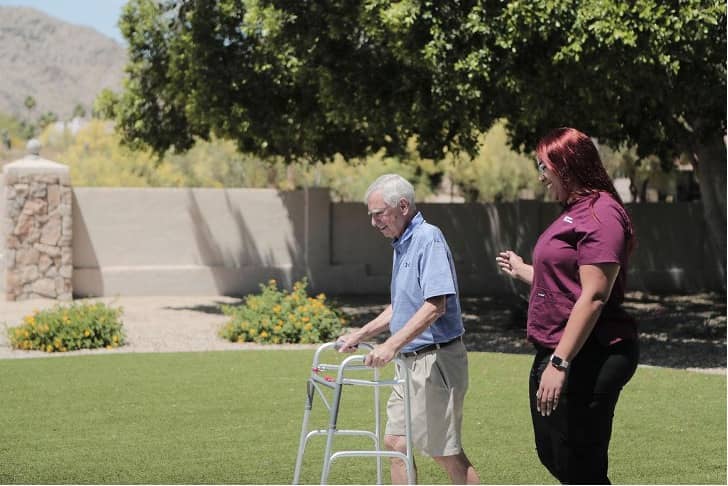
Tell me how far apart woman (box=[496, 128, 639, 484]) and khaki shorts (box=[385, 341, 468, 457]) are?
71 cm

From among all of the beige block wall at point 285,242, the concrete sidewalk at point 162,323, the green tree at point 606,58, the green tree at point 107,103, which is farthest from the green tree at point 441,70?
the concrete sidewalk at point 162,323

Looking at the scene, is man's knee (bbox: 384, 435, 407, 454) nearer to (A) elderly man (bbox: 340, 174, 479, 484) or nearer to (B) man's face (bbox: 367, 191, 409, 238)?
(A) elderly man (bbox: 340, 174, 479, 484)

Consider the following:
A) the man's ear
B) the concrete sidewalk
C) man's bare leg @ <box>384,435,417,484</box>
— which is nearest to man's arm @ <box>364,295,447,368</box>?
the man's ear

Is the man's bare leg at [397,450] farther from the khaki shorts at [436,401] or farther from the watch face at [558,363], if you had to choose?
the watch face at [558,363]

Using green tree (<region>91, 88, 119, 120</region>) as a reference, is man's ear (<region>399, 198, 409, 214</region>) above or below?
below

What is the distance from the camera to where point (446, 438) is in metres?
5.28

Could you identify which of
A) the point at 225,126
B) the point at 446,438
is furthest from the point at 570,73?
the point at 446,438

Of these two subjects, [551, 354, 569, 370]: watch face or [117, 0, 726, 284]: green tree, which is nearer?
[551, 354, 569, 370]: watch face

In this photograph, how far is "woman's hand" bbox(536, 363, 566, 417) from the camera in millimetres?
4465

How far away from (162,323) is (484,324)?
512cm

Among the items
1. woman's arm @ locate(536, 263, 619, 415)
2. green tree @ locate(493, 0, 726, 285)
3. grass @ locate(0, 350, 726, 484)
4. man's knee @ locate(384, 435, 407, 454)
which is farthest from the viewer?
green tree @ locate(493, 0, 726, 285)

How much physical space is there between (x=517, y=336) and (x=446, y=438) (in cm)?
1161

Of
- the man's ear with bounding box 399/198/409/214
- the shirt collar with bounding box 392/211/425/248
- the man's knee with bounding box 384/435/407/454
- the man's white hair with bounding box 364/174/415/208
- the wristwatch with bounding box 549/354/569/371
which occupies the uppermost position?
the man's white hair with bounding box 364/174/415/208

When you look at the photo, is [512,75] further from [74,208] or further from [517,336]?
[74,208]
